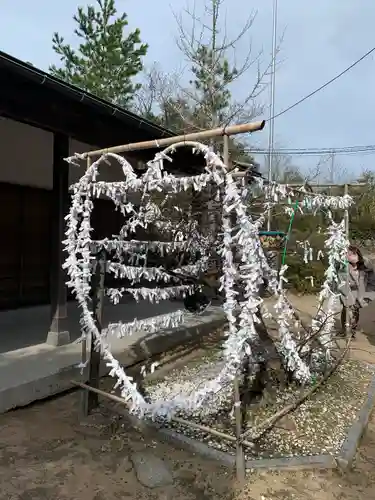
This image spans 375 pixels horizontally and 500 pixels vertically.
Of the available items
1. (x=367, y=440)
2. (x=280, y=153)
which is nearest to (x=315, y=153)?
(x=280, y=153)

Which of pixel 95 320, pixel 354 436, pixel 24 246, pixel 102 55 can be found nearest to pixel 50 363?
pixel 95 320

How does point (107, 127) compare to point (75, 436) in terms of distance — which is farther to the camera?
point (107, 127)

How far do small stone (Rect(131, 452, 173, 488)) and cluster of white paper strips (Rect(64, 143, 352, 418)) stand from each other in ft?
0.90

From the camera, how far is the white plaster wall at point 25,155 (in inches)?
241

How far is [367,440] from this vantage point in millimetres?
3398

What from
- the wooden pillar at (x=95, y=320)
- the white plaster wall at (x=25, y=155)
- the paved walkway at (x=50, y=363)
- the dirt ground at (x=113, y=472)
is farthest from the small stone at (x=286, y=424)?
the white plaster wall at (x=25, y=155)

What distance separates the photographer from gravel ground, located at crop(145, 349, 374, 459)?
307 cm

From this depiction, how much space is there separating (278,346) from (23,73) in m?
3.12

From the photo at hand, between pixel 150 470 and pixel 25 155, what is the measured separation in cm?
507

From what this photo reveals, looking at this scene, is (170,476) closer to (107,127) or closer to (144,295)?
(144,295)

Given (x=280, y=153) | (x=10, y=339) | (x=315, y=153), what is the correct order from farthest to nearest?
(x=315, y=153), (x=280, y=153), (x=10, y=339)

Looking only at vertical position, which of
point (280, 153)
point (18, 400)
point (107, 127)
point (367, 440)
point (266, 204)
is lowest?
point (367, 440)

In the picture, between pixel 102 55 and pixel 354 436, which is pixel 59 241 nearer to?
pixel 354 436

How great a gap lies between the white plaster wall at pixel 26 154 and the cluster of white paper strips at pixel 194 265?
2.70 meters
